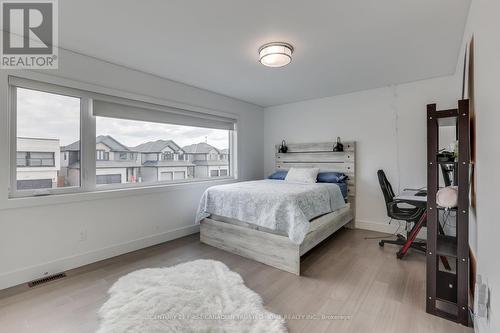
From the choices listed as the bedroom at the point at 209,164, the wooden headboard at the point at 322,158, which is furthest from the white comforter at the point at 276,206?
the wooden headboard at the point at 322,158

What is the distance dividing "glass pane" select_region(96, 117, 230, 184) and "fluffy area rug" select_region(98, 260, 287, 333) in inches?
57.1

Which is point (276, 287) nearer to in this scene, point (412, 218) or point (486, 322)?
point (486, 322)

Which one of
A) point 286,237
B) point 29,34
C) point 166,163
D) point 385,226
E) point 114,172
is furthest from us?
point 385,226

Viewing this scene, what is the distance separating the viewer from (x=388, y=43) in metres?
2.44

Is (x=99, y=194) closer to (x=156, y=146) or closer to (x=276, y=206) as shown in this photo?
(x=156, y=146)

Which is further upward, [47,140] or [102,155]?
[47,140]

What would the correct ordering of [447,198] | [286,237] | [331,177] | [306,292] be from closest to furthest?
[447,198]
[306,292]
[286,237]
[331,177]

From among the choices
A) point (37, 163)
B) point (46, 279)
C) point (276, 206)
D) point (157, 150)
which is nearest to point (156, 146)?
point (157, 150)

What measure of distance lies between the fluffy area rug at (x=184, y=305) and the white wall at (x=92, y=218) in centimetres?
79

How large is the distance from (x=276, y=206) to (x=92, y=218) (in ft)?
7.22

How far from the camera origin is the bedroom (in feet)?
5.75

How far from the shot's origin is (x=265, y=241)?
8.92 feet

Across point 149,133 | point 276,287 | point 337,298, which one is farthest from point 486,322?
point 149,133

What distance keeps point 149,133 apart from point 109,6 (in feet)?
5.99
